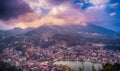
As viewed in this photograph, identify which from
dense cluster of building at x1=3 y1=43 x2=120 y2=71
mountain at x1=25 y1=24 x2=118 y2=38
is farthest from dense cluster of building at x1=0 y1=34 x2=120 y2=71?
mountain at x1=25 y1=24 x2=118 y2=38

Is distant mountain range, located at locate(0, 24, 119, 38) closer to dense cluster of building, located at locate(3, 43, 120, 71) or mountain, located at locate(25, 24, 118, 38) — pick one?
mountain, located at locate(25, 24, 118, 38)

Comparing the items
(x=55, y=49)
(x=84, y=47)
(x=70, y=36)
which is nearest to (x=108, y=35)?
(x=70, y=36)

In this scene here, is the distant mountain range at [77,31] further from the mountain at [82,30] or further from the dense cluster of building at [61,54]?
the dense cluster of building at [61,54]

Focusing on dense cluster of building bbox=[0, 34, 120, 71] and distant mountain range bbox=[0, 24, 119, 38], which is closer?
dense cluster of building bbox=[0, 34, 120, 71]

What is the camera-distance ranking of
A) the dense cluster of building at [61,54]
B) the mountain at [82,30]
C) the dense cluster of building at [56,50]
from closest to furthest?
the dense cluster of building at [61,54] < the dense cluster of building at [56,50] < the mountain at [82,30]

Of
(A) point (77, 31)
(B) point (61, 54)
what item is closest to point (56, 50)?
(B) point (61, 54)

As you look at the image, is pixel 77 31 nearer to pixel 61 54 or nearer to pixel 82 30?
pixel 82 30

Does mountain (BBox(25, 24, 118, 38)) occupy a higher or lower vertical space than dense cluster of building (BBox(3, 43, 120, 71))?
higher

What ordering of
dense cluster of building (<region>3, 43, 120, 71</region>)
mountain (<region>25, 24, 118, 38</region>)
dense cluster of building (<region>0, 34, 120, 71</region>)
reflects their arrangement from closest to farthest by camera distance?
dense cluster of building (<region>3, 43, 120, 71</region>) < dense cluster of building (<region>0, 34, 120, 71</region>) < mountain (<region>25, 24, 118, 38</region>)

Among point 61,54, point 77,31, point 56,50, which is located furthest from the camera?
point 77,31

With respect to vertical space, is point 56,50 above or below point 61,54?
above

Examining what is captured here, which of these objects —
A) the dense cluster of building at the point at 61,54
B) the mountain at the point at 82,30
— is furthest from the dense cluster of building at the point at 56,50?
the mountain at the point at 82,30
